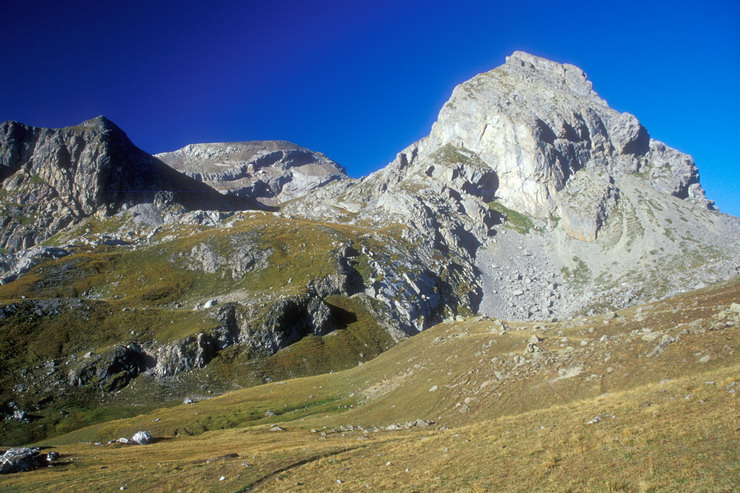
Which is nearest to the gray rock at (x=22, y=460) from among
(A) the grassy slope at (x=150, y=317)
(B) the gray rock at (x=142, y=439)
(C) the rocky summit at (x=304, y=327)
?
(C) the rocky summit at (x=304, y=327)

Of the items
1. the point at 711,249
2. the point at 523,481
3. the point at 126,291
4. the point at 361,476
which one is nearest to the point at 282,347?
the point at 126,291

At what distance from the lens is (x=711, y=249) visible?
603 ft

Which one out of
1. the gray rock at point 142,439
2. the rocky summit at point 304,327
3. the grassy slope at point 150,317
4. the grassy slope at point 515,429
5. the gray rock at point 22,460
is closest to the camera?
the grassy slope at point 515,429

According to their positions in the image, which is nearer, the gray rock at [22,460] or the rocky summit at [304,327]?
the gray rock at [22,460]

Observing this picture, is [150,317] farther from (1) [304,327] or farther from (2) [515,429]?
(2) [515,429]

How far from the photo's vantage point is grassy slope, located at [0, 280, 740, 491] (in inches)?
739

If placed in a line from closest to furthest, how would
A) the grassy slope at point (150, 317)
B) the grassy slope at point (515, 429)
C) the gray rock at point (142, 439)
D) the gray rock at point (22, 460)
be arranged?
1. the grassy slope at point (515, 429)
2. the gray rock at point (22, 460)
3. the gray rock at point (142, 439)
4. the grassy slope at point (150, 317)

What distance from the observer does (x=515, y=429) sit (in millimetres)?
29047

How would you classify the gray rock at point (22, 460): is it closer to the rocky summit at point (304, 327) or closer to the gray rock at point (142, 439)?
the rocky summit at point (304, 327)

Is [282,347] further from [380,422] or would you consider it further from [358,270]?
[380,422]

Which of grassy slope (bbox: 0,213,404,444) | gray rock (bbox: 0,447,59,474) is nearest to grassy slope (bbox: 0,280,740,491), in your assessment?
gray rock (bbox: 0,447,59,474)

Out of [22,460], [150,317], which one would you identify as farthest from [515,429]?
[150,317]

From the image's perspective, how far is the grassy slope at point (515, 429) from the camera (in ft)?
61.6

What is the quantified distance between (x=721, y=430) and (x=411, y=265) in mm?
156902
